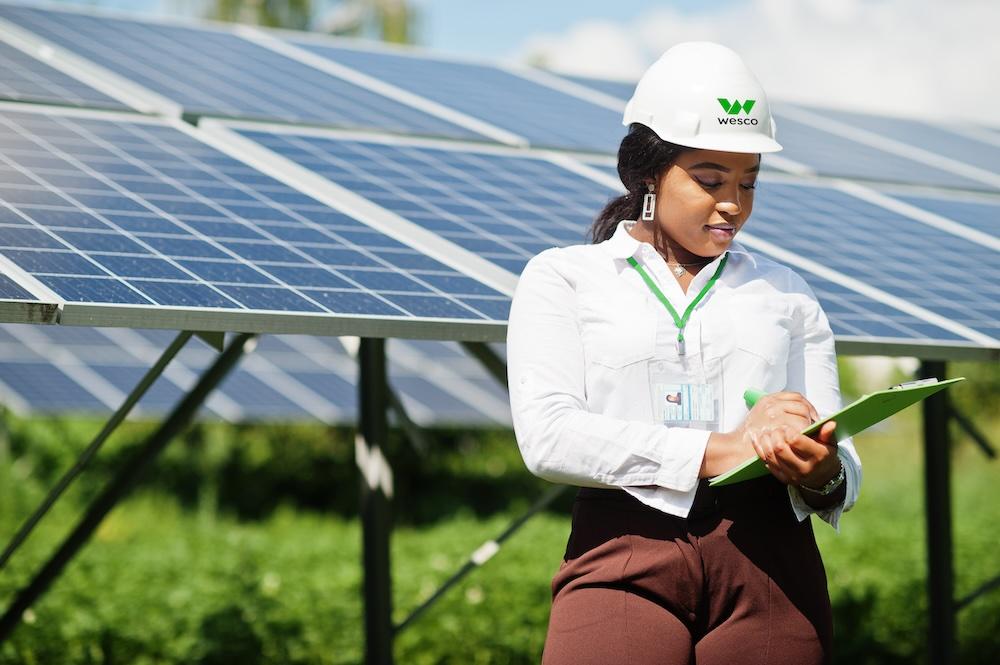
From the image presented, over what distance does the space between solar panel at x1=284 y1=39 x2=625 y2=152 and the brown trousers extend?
389cm

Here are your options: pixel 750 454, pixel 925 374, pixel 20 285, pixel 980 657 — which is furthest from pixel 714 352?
pixel 980 657

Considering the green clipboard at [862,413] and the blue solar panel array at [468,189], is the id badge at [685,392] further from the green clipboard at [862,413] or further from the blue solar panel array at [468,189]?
the blue solar panel array at [468,189]

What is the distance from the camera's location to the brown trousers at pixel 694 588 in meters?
2.67

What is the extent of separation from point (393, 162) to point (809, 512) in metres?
3.19

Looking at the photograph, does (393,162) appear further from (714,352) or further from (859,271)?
(714,352)

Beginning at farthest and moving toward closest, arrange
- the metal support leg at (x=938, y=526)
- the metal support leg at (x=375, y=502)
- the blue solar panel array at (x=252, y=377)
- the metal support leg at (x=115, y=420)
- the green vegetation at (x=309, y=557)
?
the blue solar panel array at (x=252, y=377) < the green vegetation at (x=309, y=557) < the metal support leg at (x=938, y=526) < the metal support leg at (x=375, y=502) < the metal support leg at (x=115, y=420)

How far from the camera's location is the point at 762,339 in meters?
2.88

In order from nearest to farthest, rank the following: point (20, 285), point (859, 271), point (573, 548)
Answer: point (573, 548), point (20, 285), point (859, 271)

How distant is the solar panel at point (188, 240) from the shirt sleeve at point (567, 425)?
1.05 meters

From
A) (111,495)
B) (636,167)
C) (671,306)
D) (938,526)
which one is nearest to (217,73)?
(111,495)

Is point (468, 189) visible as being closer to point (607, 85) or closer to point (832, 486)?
point (832, 486)

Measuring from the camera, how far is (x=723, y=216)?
9.49 ft

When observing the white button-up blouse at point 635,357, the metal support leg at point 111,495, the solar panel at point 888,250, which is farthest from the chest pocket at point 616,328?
the metal support leg at point 111,495

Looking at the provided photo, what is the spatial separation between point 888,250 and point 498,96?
8.85 ft
